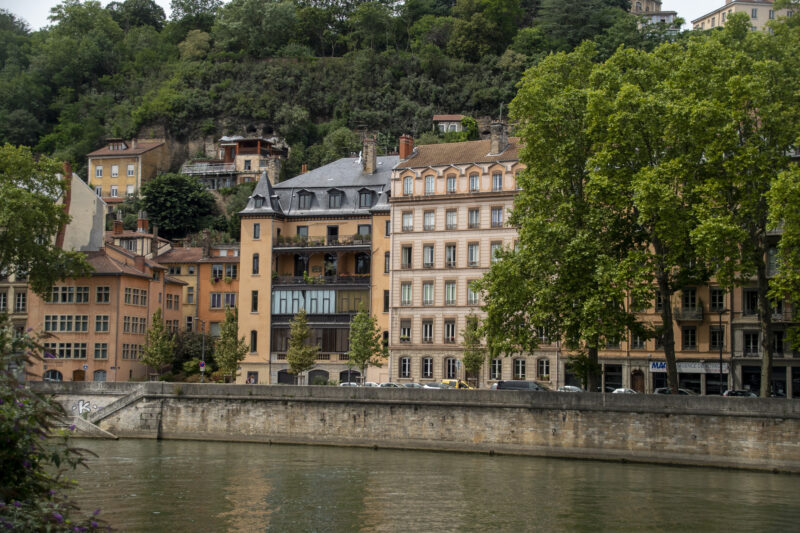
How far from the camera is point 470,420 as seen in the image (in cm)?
4622

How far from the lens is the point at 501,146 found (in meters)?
66.6

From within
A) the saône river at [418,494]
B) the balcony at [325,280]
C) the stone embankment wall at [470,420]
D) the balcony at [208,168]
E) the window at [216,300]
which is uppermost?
the balcony at [208,168]

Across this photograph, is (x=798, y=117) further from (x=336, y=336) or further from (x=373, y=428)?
(x=336, y=336)

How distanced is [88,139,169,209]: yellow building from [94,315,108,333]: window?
4454 centimetres

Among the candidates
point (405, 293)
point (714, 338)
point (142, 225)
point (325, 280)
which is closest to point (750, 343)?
point (714, 338)

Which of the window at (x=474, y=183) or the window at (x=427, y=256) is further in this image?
the window at (x=427, y=256)

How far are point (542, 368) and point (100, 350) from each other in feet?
94.3

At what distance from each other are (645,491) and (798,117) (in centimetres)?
1770

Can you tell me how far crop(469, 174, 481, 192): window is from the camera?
65.3 m

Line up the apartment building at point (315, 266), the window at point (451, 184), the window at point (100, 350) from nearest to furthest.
→ 1. the window at point (451, 184)
2. the apartment building at point (315, 266)
3. the window at point (100, 350)

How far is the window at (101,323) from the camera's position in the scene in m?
69.3

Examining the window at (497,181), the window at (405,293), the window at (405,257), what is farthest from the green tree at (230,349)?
the window at (497,181)

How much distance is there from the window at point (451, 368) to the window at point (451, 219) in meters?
8.21

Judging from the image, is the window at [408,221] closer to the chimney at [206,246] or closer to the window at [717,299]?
the window at [717,299]
